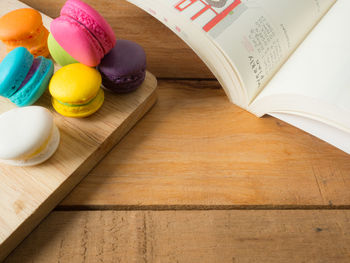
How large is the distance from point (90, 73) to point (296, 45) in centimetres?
34

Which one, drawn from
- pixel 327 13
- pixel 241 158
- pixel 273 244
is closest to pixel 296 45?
pixel 327 13

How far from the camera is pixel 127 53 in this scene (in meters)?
0.48

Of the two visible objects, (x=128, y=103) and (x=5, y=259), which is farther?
(x=128, y=103)

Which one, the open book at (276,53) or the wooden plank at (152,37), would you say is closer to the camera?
the open book at (276,53)

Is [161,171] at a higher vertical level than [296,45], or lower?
lower

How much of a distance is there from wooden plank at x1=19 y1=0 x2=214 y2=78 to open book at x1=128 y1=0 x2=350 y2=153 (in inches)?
3.3

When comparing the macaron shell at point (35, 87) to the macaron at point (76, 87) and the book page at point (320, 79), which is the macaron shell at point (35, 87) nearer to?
the macaron at point (76, 87)

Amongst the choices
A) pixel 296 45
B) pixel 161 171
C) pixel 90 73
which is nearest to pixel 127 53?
pixel 90 73

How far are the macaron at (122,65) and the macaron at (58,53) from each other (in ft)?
0.18

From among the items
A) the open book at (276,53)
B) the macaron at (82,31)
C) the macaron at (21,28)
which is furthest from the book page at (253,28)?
the macaron at (21,28)

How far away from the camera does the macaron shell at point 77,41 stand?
43cm

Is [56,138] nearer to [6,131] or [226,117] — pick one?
[6,131]

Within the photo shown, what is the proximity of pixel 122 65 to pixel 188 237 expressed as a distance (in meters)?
0.25

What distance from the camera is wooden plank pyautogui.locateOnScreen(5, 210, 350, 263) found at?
0.43 meters
